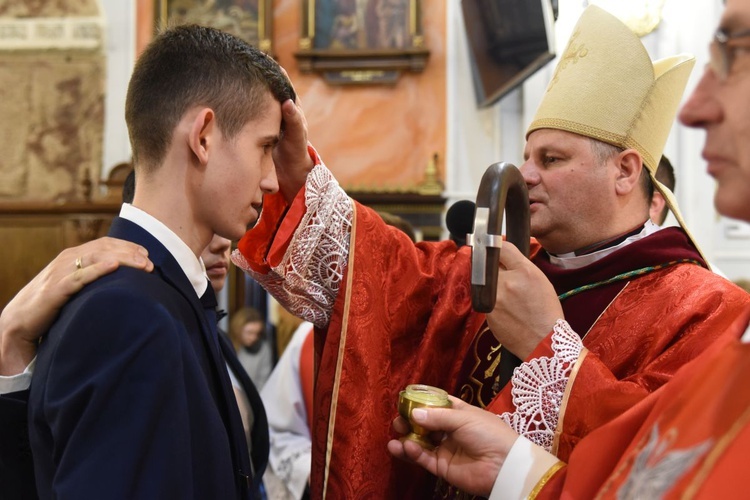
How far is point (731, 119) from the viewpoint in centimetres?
105

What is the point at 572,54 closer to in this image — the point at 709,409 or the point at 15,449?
the point at 709,409

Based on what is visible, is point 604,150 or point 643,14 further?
point 643,14

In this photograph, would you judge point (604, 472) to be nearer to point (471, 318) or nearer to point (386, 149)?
point (471, 318)

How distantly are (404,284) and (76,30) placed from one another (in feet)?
22.2

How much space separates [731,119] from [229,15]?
724cm

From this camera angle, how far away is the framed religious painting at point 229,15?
7535 millimetres

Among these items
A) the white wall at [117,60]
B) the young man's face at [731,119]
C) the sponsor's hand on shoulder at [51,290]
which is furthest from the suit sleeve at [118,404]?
the white wall at [117,60]

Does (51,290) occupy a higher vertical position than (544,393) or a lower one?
higher

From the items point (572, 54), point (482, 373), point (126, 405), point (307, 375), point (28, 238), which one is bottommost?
point (28, 238)

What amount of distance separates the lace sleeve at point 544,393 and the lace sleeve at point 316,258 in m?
0.62

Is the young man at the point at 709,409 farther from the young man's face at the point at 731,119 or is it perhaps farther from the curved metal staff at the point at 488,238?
the curved metal staff at the point at 488,238

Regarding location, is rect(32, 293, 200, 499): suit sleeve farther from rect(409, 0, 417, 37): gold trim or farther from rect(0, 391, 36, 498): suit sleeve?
rect(409, 0, 417, 37): gold trim

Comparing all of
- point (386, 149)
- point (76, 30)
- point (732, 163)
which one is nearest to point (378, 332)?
point (732, 163)

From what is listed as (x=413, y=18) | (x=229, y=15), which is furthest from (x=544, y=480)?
(x=229, y=15)
